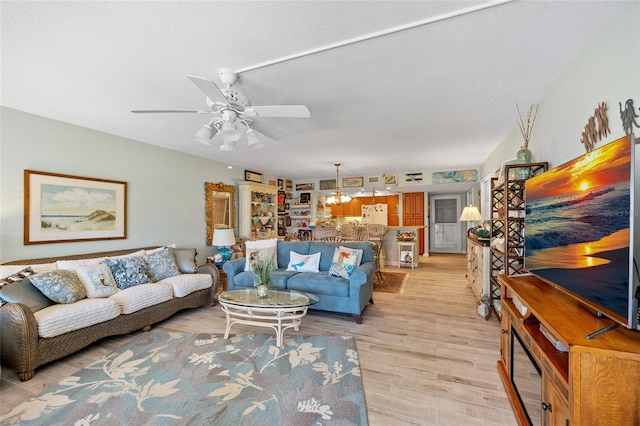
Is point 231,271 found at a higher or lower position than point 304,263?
lower

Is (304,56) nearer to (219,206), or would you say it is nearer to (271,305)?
(271,305)

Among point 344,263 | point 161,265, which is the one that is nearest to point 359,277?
point 344,263

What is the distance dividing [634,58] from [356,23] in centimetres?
147

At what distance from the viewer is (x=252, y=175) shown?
6.57 m

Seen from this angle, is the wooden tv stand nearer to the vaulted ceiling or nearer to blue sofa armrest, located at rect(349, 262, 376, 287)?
the vaulted ceiling

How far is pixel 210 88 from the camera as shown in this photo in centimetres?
180

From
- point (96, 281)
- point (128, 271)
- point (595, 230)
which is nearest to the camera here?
point (595, 230)

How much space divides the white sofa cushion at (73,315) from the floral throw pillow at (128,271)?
475mm

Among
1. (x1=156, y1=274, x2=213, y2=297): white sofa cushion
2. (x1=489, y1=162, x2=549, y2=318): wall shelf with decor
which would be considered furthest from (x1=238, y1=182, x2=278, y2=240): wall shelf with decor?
(x1=489, y1=162, x2=549, y2=318): wall shelf with decor

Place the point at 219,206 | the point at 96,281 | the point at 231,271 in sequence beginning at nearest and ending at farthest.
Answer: the point at 96,281
the point at 231,271
the point at 219,206

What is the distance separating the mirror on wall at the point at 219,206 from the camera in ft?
17.2

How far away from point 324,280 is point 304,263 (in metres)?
0.64

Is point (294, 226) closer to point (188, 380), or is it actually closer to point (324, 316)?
point (324, 316)

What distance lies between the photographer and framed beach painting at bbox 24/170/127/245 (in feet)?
9.71
